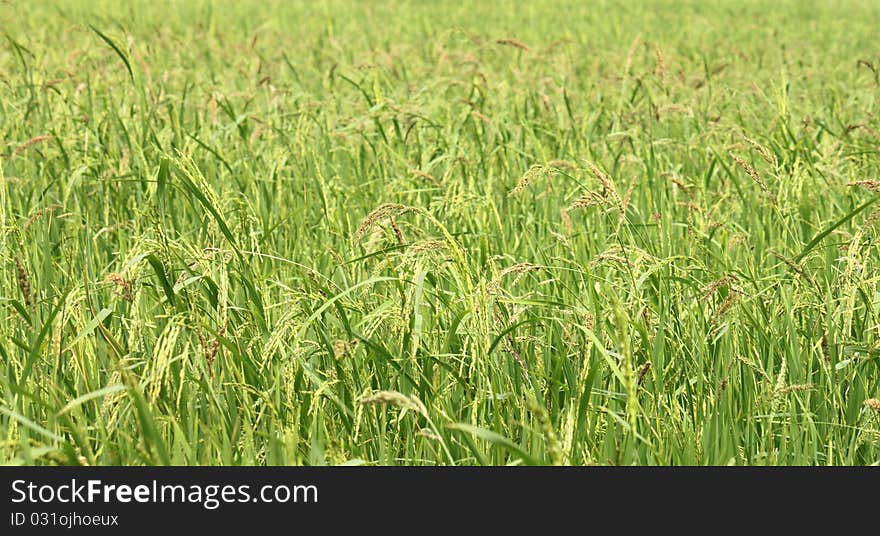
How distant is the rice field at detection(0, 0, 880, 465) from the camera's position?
183 centimetres

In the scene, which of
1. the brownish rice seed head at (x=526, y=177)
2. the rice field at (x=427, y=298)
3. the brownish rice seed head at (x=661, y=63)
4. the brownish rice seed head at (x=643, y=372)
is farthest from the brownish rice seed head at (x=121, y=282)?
the brownish rice seed head at (x=661, y=63)

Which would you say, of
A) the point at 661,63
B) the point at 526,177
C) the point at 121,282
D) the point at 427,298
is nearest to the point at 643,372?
the point at 526,177

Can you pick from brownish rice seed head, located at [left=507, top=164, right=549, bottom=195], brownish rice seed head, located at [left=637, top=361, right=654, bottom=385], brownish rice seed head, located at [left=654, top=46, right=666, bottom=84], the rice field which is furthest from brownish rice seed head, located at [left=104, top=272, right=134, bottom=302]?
brownish rice seed head, located at [left=654, top=46, right=666, bottom=84]

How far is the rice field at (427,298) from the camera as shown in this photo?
1828 millimetres

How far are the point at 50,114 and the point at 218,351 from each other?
8.93ft

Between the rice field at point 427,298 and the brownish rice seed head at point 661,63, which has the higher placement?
the brownish rice seed head at point 661,63

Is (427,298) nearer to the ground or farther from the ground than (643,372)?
farther from the ground

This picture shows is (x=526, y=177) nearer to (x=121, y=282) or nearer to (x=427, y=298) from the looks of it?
(x=427, y=298)

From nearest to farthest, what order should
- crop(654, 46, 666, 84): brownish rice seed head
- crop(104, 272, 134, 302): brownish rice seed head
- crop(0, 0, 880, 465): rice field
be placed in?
crop(104, 272, 134, 302): brownish rice seed head < crop(0, 0, 880, 465): rice field < crop(654, 46, 666, 84): brownish rice seed head

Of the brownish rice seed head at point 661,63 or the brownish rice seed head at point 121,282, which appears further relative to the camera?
the brownish rice seed head at point 661,63

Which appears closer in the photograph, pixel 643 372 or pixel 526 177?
pixel 643 372

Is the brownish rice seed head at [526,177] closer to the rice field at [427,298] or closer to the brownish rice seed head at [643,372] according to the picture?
the rice field at [427,298]

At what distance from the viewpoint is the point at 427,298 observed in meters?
2.27

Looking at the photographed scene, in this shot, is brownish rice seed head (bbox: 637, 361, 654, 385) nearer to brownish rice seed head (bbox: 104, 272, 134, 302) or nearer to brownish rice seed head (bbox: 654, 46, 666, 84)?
brownish rice seed head (bbox: 104, 272, 134, 302)
